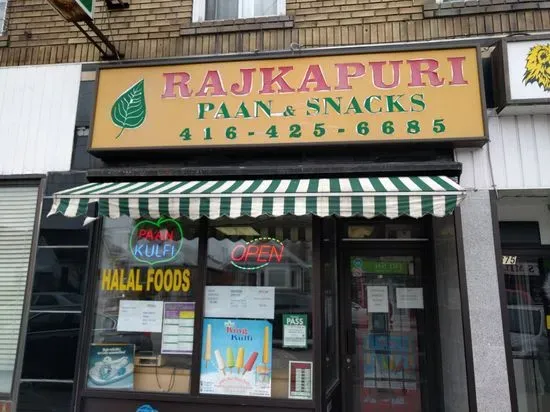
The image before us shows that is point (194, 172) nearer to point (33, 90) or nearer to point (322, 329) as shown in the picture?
point (322, 329)

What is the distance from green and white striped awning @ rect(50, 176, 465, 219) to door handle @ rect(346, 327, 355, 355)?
1857mm

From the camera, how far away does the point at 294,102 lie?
486 cm

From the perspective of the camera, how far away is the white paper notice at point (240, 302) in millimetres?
4605

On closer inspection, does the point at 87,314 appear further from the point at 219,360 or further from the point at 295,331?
the point at 295,331

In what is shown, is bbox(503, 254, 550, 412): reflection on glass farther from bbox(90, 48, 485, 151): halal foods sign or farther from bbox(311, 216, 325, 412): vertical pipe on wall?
bbox(311, 216, 325, 412): vertical pipe on wall

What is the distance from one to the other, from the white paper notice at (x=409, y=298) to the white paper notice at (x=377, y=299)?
0.43 ft

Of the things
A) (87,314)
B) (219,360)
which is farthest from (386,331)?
(87,314)

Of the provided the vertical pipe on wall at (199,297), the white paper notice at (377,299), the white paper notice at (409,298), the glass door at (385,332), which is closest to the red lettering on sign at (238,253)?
the vertical pipe on wall at (199,297)

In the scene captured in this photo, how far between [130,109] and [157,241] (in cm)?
149

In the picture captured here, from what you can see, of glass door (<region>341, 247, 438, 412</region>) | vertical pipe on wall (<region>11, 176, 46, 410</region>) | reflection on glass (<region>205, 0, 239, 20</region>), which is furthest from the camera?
reflection on glass (<region>205, 0, 239, 20</region>)

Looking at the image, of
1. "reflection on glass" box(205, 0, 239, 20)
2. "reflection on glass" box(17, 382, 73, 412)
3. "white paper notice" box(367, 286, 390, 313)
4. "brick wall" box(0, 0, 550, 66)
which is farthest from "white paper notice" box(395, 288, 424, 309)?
"reflection on glass" box(205, 0, 239, 20)

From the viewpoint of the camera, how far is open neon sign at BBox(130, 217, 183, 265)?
4871 millimetres

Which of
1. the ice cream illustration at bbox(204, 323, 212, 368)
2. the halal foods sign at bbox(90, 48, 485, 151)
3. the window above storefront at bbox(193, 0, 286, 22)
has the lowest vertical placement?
the ice cream illustration at bbox(204, 323, 212, 368)

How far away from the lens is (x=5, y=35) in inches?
230
